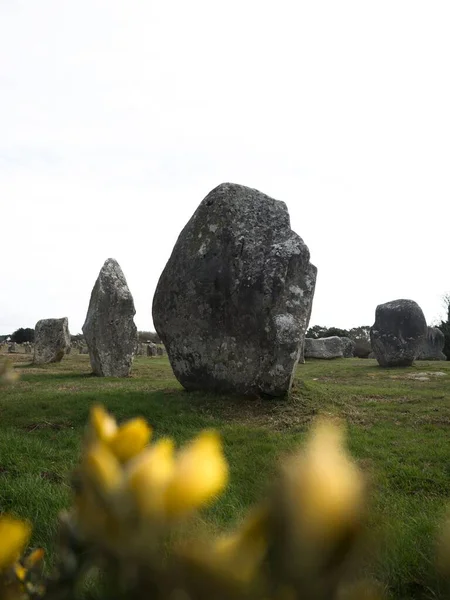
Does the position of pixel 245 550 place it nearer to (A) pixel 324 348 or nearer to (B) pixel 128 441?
(B) pixel 128 441

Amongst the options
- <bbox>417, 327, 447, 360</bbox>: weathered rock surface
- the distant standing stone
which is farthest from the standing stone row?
<bbox>417, 327, 447, 360</bbox>: weathered rock surface

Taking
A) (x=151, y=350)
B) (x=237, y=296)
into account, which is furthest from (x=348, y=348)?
(x=237, y=296)

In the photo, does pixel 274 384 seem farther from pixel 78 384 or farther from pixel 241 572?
pixel 241 572

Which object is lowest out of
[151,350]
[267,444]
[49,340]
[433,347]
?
[267,444]

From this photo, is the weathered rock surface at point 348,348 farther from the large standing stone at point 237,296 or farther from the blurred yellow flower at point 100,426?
the blurred yellow flower at point 100,426

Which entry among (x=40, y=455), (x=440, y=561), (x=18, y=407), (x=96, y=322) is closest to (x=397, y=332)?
(x=96, y=322)

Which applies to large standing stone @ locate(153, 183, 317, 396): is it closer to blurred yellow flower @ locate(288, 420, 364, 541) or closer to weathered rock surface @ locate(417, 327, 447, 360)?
blurred yellow flower @ locate(288, 420, 364, 541)

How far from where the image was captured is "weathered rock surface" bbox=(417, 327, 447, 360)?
25828 mm

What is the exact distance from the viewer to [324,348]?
81.4ft

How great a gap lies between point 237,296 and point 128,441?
24.6 feet

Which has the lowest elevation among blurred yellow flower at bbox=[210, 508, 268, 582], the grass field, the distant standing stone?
the grass field

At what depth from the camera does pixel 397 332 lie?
1891 cm

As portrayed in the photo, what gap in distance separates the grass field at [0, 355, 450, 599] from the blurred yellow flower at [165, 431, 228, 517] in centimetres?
12

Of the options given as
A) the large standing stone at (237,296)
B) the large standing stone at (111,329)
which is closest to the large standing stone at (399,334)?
the large standing stone at (111,329)
